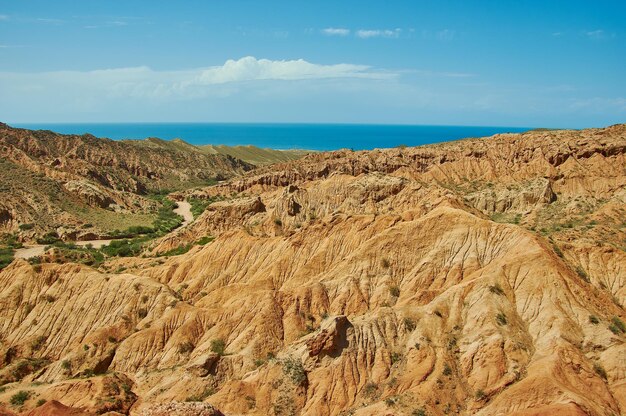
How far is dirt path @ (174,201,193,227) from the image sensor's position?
10594cm

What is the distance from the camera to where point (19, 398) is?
31750 millimetres

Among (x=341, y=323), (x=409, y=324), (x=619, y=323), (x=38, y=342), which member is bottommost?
(x=38, y=342)

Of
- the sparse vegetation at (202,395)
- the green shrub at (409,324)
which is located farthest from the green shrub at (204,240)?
the green shrub at (409,324)

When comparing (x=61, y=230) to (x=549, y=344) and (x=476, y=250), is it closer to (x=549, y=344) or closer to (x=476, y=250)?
(x=476, y=250)

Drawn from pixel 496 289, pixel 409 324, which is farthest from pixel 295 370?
pixel 496 289

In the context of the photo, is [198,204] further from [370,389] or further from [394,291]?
[370,389]

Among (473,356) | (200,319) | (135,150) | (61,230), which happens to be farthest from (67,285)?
(135,150)

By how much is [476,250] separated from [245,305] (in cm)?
1796

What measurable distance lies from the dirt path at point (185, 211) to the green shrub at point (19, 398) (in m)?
70.5

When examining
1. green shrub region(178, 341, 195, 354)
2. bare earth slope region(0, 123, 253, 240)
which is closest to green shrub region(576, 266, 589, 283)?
green shrub region(178, 341, 195, 354)

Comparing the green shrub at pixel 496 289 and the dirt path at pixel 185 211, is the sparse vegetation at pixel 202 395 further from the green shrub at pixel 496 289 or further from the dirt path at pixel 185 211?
the dirt path at pixel 185 211

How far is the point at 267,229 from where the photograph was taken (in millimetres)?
65188

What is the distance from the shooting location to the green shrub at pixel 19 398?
31.5 meters

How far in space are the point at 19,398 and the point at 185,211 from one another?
8414 centimetres
